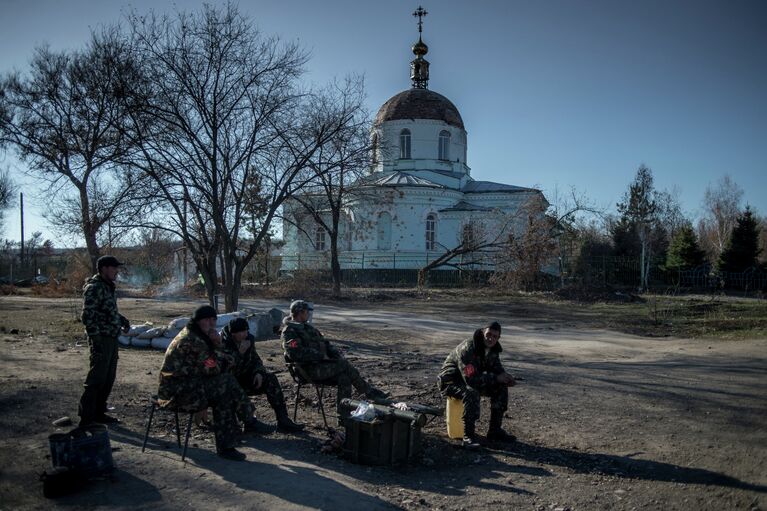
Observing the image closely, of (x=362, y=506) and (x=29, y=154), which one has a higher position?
(x=29, y=154)

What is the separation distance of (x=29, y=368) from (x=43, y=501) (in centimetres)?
626

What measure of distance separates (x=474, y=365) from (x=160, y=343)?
8711mm

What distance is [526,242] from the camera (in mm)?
29328

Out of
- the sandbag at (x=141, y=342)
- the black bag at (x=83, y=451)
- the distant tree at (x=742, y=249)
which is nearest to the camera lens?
the black bag at (x=83, y=451)

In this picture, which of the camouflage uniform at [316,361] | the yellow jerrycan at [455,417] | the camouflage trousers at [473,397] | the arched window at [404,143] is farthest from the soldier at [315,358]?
the arched window at [404,143]

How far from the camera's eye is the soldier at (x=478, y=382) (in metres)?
6.53

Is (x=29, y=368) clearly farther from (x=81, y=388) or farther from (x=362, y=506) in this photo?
(x=362, y=506)

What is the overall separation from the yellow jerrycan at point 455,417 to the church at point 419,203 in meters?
28.2

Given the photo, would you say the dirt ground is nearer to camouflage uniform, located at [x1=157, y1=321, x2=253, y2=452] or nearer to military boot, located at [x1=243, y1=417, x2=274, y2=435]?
military boot, located at [x1=243, y1=417, x2=274, y2=435]

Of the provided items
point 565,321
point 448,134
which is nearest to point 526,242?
point 565,321

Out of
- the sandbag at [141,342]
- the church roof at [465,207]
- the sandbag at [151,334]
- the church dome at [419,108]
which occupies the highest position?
the church dome at [419,108]

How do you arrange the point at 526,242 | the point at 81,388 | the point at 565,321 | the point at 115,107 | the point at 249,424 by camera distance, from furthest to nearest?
the point at 526,242
the point at 565,321
the point at 115,107
the point at 81,388
the point at 249,424

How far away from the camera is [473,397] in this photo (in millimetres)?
6523

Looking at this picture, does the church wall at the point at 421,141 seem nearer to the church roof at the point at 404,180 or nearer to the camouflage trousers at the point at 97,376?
the church roof at the point at 404,180
